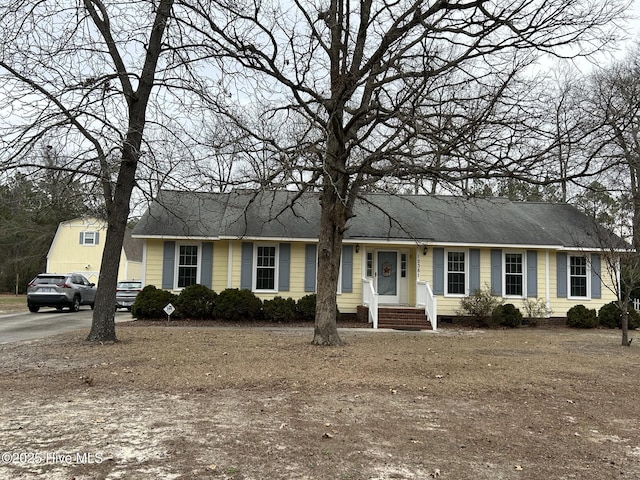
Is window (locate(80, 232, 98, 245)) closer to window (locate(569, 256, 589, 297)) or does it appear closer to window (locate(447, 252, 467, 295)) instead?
window (locate(447, 252, 467, 295))

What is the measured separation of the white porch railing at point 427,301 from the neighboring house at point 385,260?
72 millimetres

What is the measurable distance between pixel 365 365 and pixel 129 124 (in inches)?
282

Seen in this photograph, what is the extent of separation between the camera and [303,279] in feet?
59.0

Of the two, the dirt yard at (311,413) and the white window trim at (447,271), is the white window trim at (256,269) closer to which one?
the white window trim at (447,271)

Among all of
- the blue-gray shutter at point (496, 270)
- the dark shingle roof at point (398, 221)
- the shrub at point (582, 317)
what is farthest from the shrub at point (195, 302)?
the shrub at point (582, 317)

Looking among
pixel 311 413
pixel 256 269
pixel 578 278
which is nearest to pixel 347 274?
pixel 256 269

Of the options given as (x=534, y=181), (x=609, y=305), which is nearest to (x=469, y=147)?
(x=534, y=181)

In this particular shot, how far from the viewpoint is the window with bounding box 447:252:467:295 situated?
18.2m

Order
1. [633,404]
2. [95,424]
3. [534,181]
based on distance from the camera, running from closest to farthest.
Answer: [95,424], [633,404], [534,181]

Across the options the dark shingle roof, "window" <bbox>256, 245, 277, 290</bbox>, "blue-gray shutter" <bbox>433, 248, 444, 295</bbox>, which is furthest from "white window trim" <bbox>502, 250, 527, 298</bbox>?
"window" <bbox>256, 245, 277, 290</bbox>

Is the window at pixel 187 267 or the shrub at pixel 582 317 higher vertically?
the window at pixel 187 267

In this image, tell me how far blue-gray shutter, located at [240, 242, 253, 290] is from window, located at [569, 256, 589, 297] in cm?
1166

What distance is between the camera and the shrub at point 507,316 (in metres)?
16.9

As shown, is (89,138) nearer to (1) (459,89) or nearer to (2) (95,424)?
(2) (95,424)
